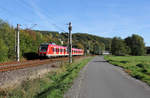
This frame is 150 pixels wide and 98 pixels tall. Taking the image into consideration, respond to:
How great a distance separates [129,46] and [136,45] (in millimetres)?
4855

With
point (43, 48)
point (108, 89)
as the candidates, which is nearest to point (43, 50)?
point (43, 48)

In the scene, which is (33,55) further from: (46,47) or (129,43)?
(129,43)

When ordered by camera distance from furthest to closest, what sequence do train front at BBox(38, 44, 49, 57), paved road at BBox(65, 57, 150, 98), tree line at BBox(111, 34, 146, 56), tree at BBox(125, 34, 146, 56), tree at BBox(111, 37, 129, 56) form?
tree at BBox(125, 34, 146, 56)
tree line at BBox(111, 34, 146, 56)
tree at BBox(111, 37, 129, 56)
train front at BBox(38, 44, 49, 57)
paved road at BBox(65, 57, 150, 98)

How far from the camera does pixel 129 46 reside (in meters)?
106

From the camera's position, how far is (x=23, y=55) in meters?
33.8

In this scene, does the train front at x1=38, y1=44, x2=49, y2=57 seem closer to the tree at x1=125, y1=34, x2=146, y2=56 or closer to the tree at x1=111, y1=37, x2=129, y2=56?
the tree at x1=111, y1=37, x2=129, y2=56

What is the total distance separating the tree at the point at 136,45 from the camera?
332ft

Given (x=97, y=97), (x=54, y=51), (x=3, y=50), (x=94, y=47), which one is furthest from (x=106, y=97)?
(x=94, y=47)

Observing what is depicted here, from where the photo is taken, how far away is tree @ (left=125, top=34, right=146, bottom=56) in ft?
332

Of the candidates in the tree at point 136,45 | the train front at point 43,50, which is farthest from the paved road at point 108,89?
the tree at point 136,45

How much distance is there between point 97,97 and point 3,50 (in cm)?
2245

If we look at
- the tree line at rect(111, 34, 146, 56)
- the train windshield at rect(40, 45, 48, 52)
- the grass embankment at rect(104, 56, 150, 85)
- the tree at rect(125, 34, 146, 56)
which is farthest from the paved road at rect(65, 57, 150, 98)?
the tree at rect(125, 34, 146, 56)

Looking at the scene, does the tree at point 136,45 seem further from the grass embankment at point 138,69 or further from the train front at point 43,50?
the train front at point 43,50

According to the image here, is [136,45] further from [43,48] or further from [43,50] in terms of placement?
[43,50]
